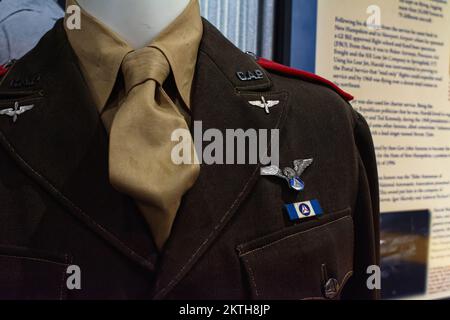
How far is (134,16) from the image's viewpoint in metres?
0.68

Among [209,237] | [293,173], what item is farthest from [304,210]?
[209,237]

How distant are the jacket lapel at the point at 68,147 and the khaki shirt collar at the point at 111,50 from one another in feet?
0.07

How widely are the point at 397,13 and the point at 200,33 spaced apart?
3.61 ft

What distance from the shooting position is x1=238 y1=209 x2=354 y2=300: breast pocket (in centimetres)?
69

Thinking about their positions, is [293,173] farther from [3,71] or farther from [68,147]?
[3,71]

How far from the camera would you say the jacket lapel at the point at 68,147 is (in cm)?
63

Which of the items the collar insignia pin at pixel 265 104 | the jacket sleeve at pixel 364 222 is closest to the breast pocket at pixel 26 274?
the collar insignia pin at pixel 265 104

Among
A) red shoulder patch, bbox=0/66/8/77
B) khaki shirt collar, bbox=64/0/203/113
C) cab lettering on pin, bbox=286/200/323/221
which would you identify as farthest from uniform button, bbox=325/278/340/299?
red shoulder patch, bbox=0/66/8/77

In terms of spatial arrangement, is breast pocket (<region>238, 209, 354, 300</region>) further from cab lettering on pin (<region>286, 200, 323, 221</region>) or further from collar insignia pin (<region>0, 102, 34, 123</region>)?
collar insignia pin (<region>0, 102, 34, 123</region>)

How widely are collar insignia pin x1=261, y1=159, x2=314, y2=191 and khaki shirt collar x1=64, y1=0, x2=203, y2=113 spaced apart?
0.18 m

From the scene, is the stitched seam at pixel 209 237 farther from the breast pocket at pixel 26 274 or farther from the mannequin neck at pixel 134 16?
the mannequin neck at pixel 134 16

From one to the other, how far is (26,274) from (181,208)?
257mm

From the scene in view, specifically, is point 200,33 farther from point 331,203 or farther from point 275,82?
point 331,203

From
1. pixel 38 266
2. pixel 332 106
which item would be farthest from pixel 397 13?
pixel 38 266
